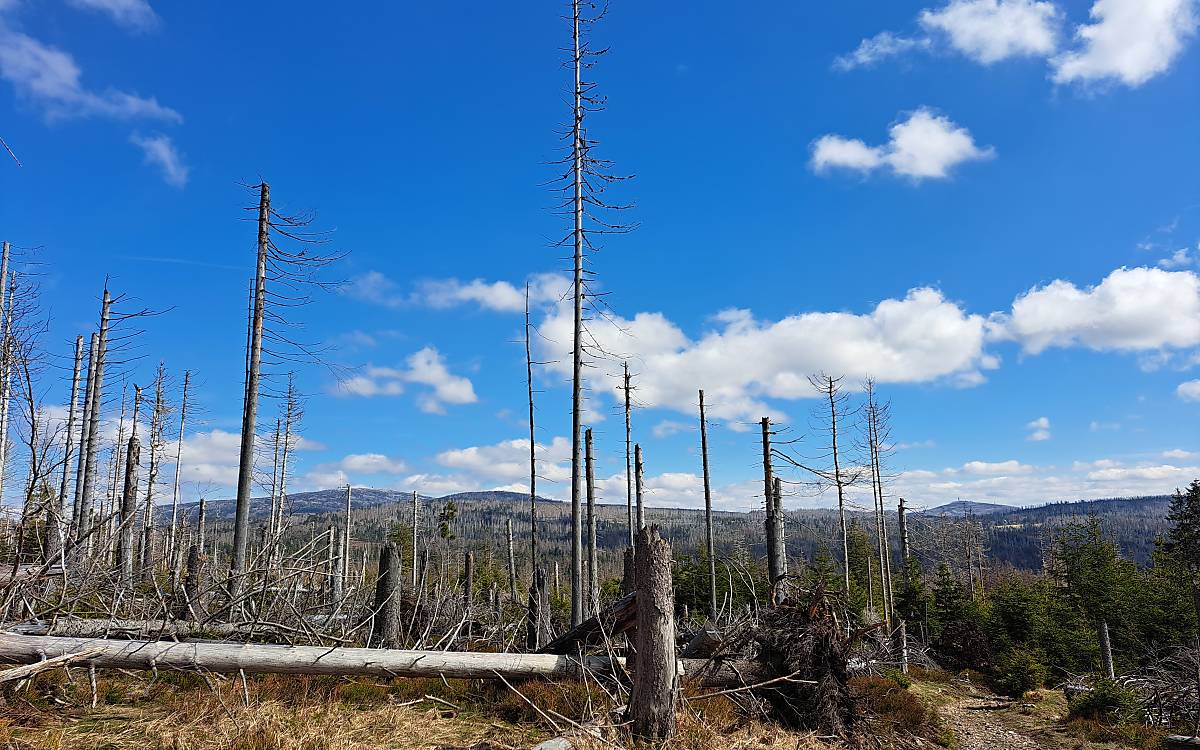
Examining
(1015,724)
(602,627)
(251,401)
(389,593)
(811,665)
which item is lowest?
(1015,724)

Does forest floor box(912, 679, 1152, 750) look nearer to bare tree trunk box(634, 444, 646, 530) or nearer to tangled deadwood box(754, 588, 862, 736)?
tangled deadwood box(754, 588, 862, 736)

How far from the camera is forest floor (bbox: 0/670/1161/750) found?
560cm

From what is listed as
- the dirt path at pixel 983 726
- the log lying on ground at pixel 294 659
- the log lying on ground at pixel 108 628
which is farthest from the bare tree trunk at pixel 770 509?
the log lying on ground at pixel 108 628

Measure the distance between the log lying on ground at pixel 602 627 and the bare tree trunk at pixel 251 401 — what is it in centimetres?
844

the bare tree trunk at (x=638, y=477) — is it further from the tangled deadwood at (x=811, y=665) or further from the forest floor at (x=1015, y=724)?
the tangled deadwood at (x=811, y=665)

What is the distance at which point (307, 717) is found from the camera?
626 cm

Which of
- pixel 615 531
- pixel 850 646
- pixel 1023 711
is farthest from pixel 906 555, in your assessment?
pixel 615 531

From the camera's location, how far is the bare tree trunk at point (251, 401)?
44.8ft

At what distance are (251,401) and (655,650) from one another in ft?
38.0

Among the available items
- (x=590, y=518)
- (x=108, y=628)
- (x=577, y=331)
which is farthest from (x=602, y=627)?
(x=590, y=518)

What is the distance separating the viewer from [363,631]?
10.7 meters

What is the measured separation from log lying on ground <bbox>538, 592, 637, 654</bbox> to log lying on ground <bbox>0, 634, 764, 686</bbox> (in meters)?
0.22

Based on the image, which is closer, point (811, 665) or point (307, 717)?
point (307, 717)

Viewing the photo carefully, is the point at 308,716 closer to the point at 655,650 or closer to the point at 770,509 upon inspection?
the point at 655,650
